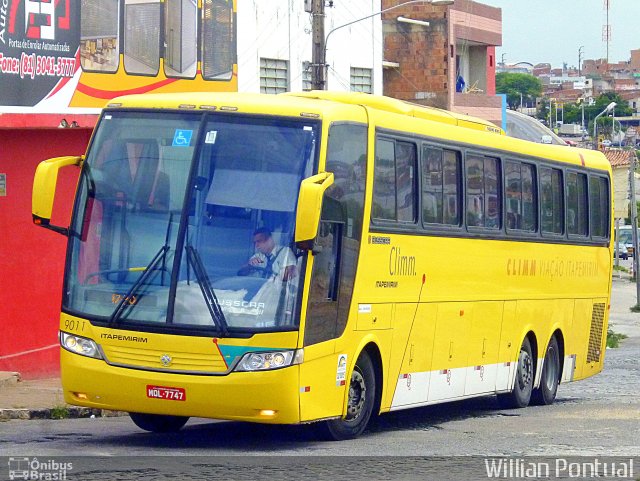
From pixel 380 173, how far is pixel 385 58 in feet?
106

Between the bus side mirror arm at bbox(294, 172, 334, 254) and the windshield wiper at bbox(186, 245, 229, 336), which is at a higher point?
the bus side mirror arm at bbox(294, 172, 334, 254)

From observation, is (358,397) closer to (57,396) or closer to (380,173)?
(380,173)

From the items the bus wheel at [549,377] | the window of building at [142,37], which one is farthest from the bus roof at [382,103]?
the window of building at [142,37]

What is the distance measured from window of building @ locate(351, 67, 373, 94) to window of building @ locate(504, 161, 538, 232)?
51.3 ft

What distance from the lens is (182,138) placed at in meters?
11.8

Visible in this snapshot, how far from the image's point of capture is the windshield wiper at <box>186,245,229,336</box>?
11.1 meters

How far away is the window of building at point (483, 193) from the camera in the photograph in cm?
1536

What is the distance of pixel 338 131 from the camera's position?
1209 cm

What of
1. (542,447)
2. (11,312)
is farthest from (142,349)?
(11,312)

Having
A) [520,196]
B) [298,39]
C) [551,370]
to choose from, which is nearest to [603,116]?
[298,39]

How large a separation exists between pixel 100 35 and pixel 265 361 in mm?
9495

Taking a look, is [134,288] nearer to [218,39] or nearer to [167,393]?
[167,393]

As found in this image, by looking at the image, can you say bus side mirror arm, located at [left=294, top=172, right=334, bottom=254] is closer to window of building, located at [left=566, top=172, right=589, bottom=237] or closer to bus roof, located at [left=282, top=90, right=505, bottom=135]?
bus roof, located at [left=282, top=90, right=505, bottom=135]

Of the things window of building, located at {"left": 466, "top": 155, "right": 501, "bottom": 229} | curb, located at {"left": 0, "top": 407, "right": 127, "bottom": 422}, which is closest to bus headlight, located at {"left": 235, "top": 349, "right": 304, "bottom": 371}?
curb, located at {"left": 0, "top": 407, "right": 127, "bottom": 422}
